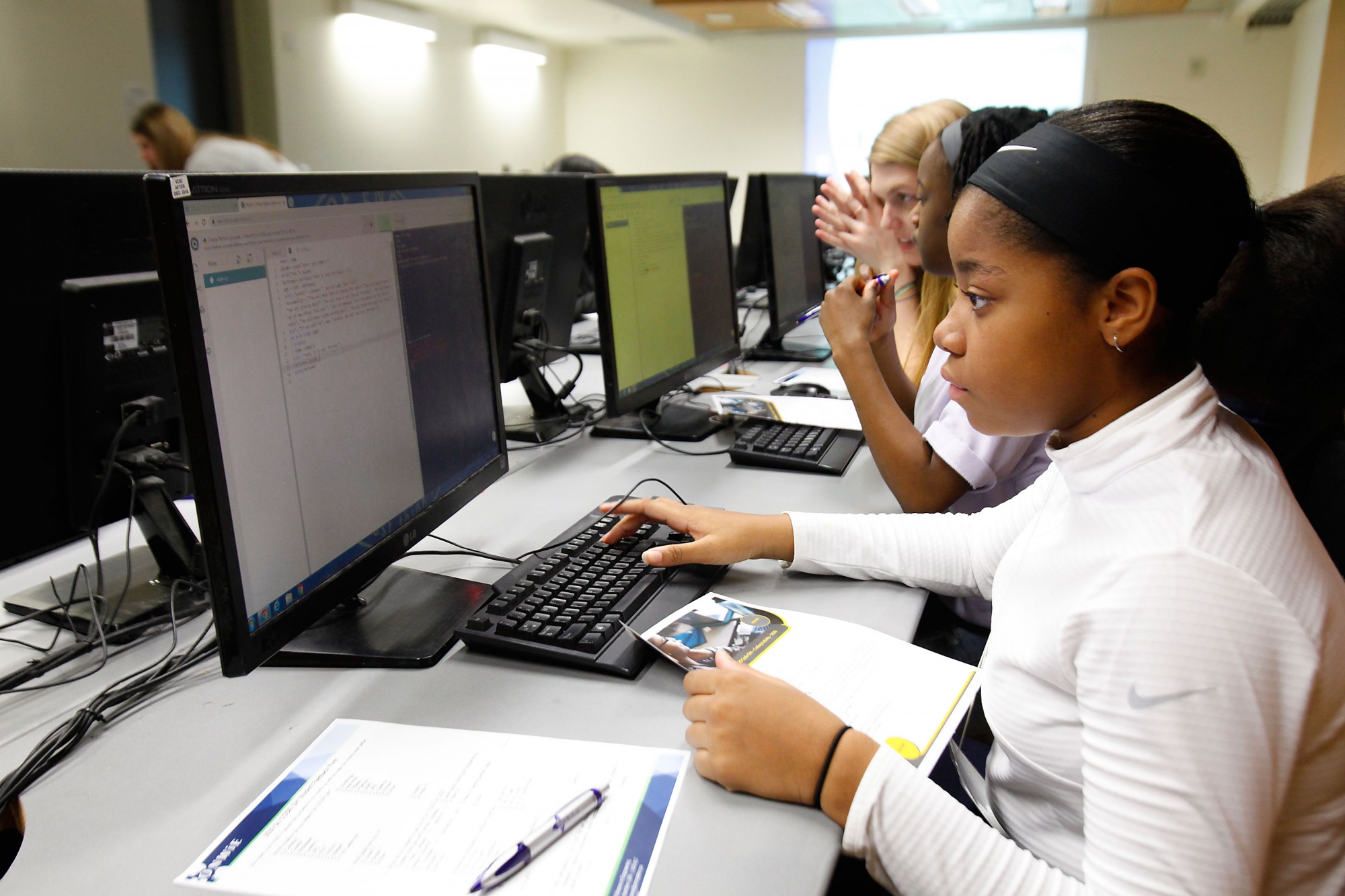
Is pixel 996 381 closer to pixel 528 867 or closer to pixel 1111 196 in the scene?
pixel 1111 196

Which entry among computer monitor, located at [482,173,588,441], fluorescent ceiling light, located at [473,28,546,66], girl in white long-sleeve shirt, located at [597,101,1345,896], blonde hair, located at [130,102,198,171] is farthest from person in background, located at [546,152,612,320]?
fluorescent ceiling light, located at [473,28,546,66]

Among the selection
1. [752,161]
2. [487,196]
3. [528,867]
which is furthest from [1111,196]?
→ [752,161]

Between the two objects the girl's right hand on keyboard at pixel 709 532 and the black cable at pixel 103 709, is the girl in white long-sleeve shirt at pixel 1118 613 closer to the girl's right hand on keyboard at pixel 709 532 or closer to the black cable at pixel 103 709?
the girl's right hand on keyboard at pixel 709 532

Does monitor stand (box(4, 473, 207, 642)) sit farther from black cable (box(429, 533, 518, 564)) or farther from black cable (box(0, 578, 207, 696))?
black cable (box(429, 533, 518, 564))

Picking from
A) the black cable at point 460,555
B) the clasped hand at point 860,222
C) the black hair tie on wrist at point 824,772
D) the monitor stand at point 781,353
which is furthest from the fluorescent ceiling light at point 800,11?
the black hair tie on wrist at point 824,772

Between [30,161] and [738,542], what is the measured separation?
→ 401 centimetres

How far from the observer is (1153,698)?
1.85 feet

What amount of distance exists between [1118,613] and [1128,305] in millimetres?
226

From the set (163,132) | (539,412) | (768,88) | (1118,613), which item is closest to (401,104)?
(163,132)

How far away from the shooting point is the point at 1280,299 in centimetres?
70

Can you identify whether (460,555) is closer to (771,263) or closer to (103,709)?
(103,709)

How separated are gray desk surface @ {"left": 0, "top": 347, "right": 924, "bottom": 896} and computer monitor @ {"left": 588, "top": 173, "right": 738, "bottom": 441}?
49 centimetres

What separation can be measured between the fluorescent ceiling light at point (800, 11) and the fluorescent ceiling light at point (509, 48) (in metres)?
2.20

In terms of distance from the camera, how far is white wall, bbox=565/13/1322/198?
6.58m
